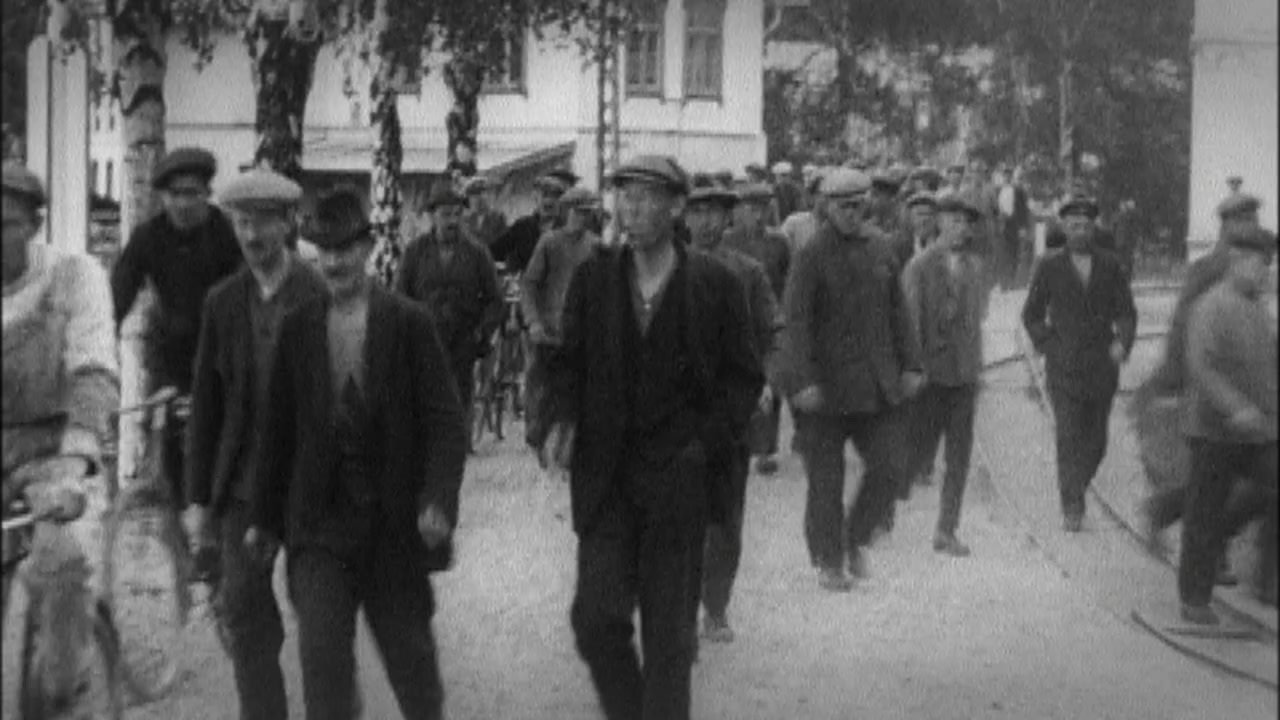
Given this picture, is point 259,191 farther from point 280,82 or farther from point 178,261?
point 280,82

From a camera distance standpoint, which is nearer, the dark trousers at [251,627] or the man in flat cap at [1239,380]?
the man in flat cap at [1239,380]

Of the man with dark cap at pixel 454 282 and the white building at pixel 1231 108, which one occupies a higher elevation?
the white building at pixel 1231 108

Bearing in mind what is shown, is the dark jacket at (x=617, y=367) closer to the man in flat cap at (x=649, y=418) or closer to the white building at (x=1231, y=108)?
the man in flat cap at (x=649, y=418)

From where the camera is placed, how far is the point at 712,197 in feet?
37.2

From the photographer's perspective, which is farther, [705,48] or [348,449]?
[705,48]

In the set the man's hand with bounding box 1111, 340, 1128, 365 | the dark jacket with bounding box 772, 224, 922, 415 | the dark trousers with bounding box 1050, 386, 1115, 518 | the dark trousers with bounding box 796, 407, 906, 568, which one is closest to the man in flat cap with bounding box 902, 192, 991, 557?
the dark jacket with bounding box 772, 224, 922, 415

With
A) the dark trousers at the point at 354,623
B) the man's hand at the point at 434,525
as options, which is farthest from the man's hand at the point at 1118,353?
the dark trousers at the point at 354,623

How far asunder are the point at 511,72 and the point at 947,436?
19.5ft

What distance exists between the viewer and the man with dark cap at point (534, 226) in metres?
16.5

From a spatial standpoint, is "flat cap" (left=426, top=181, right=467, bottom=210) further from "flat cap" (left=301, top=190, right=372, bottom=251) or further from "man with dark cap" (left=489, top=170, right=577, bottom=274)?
"flat cap" (left=301, top=190, right=372, bottom=251)

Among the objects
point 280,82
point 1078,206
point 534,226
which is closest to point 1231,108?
point 1078,206

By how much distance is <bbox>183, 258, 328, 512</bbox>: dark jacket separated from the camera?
23.2ft

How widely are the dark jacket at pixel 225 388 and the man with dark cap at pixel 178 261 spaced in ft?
5.70

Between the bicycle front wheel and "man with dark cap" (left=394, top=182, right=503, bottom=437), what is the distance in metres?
4.70
